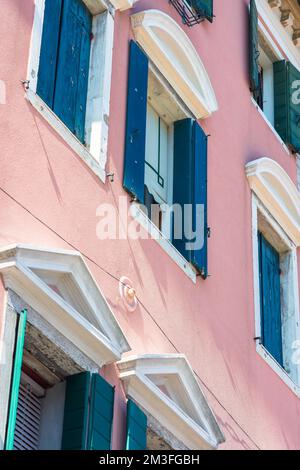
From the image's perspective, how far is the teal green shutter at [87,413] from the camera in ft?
29.2

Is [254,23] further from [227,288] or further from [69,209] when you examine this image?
[69,209]

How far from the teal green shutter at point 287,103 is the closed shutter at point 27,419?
6332mm

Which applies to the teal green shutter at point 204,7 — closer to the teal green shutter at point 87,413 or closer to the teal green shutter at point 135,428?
the teal green shutter at point 135,428

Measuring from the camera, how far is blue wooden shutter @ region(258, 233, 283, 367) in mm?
12953

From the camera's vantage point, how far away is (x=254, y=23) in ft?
46.5

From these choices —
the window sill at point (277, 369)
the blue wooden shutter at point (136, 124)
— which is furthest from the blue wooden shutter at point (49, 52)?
the window sill at point (277, 369)

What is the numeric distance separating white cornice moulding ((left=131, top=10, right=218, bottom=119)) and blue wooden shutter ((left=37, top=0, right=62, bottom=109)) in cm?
125

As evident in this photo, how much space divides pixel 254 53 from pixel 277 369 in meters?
3.39

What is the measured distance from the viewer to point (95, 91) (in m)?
10.6

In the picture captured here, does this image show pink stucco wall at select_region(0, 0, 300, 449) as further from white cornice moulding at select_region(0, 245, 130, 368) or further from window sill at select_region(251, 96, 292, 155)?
white cornice moulding at select_region(0, 245, 130, 368)

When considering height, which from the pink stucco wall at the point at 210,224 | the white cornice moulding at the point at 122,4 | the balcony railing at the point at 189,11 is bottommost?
the pink stucco wall at the point at 210,224

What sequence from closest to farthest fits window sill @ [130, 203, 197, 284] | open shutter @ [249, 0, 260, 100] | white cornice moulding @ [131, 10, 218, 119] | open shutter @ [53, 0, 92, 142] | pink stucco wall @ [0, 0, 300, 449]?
pink stucco wall @ [0, 0, 300, 449] → open shutter @ [53, 0, 92, 142] → window sill @ [130, 203, 197, 284] → white cornice moulding @ [131, 10, 218, 119] → open shutter @ [249, 0, 260, 100]

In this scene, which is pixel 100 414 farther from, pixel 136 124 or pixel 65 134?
pixel 136 124

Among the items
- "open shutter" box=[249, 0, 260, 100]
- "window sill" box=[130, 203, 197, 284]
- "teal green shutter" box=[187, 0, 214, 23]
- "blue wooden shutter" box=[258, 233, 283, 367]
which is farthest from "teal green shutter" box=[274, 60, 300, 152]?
"window sill" box=[130, 203, 197, 284]
